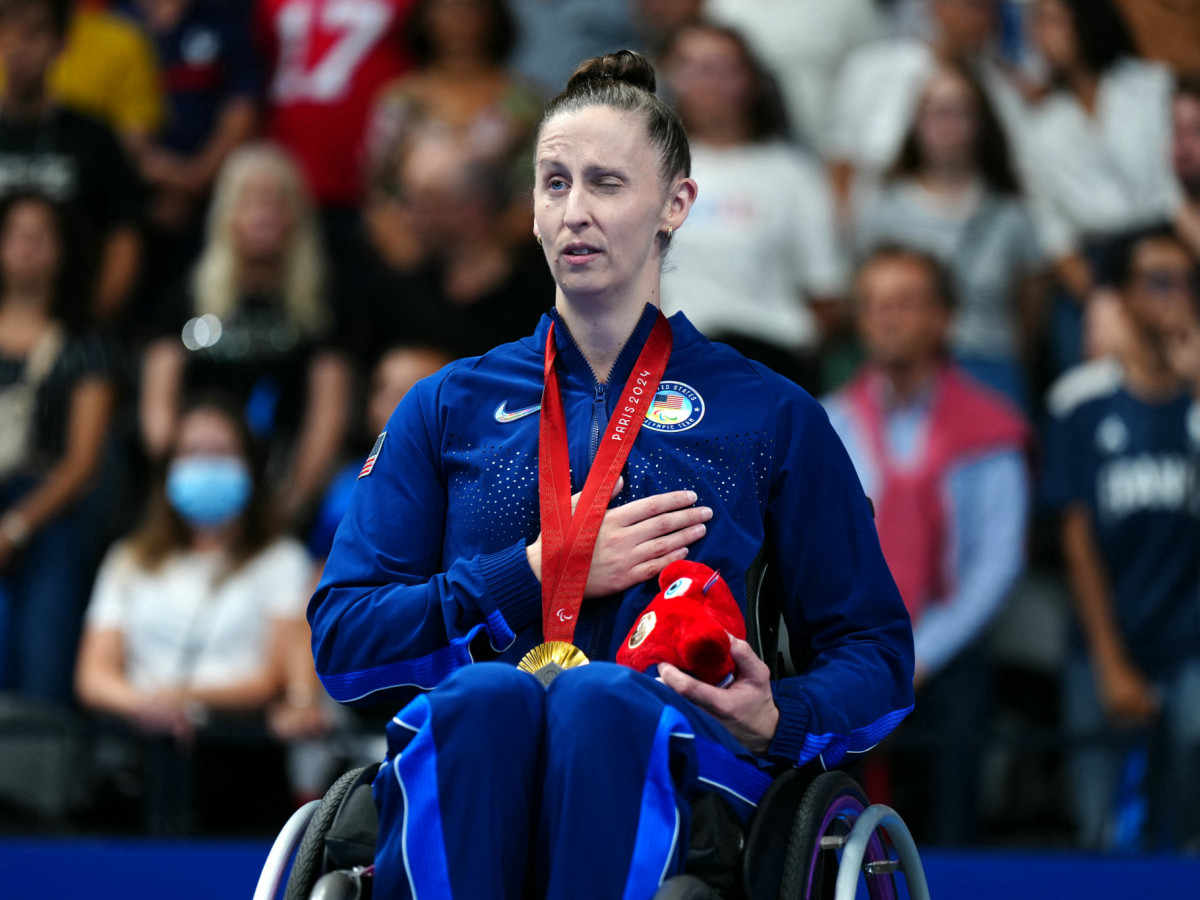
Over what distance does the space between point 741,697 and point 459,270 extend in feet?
10.8

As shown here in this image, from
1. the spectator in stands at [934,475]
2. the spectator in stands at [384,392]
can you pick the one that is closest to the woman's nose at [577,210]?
the spectator in stands at [934,475]

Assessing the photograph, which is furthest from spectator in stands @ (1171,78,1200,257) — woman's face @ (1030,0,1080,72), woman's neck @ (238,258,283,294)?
woman's neck @ (238,258,283,294)

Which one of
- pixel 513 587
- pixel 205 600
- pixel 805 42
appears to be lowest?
pixel 205 600

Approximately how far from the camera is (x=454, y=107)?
5766 mm

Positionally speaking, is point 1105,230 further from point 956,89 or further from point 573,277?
point 573,277

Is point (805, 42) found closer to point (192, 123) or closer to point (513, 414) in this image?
point (192, 123)

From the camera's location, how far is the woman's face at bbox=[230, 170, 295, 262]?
5449 mm

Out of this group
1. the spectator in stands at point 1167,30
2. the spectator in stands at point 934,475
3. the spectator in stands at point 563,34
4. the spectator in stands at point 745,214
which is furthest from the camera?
the spectator in stands at point 563,34

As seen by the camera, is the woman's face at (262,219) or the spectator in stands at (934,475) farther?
the woman's face at (262,219)

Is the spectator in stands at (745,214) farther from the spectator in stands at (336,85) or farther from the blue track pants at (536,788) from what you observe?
the blue track pants at (536,788)

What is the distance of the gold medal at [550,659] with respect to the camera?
2.30 m

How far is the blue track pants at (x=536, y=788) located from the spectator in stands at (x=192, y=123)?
426 centimetres

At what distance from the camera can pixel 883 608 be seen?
8.19 ft

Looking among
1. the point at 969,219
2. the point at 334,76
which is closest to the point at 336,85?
the point at 334,76
